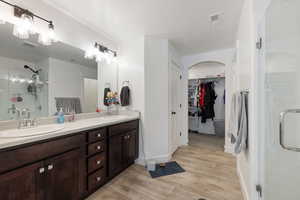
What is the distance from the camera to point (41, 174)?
1147 mm

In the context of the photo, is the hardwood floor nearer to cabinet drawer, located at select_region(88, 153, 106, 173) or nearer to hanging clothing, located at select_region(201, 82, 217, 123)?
cabinet drawer, located at select_region(88, 153, 106, 173)

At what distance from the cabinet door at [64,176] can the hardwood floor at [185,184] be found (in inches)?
13.7

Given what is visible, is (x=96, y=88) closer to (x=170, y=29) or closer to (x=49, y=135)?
(x=49, y=135)

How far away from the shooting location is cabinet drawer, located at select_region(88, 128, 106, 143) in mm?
1574

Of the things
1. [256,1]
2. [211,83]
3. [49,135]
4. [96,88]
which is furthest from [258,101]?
[211,83]

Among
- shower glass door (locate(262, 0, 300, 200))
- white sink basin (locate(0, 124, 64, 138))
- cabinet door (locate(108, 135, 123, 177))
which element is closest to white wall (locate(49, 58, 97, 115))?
white sink basin (locate(0, 124, 64, 138))

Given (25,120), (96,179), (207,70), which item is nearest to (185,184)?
(96,179)

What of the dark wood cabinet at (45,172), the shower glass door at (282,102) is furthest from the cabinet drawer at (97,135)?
the shower glass door at (282,102)

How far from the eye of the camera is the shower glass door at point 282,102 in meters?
0.94

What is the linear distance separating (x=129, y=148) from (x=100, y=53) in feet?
5.76

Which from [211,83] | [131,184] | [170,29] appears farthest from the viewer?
[211,83]

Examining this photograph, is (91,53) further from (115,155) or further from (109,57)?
(115,155)

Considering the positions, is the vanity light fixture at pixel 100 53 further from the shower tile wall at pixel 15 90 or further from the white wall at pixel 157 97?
the shower tile wall at pixel 15 90

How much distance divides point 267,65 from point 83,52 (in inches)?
95.0
